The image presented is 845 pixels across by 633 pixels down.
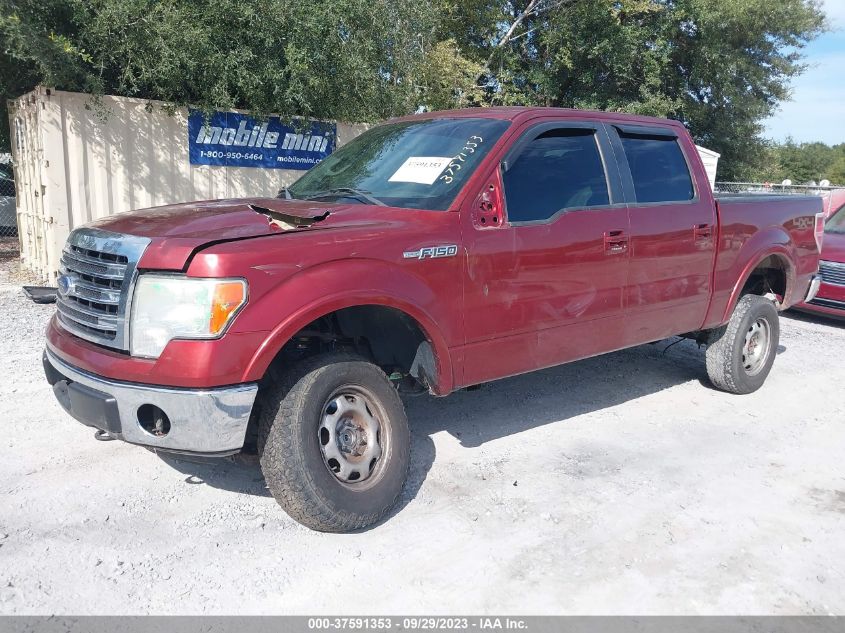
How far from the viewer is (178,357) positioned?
3080mm

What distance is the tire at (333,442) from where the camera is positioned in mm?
3326

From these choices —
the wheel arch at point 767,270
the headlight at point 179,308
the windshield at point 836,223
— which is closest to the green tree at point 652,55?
the windshield at point 836,223

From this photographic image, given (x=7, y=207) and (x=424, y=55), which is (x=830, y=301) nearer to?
(x=424, y=55)

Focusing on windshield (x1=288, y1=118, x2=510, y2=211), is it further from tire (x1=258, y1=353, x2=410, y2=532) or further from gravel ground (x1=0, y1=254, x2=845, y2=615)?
gravel ground (x1=0, y1=254, x2=845, y2=615)

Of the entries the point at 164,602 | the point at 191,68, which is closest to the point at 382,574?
the point at 164,602

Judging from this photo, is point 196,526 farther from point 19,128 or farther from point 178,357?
point 19,128

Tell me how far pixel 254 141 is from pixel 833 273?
8.06 metres

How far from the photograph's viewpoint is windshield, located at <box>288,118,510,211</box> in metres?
4.06

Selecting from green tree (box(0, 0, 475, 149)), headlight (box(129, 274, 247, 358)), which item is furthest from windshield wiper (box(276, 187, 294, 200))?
green tree (box(0, 0, 475, 149))

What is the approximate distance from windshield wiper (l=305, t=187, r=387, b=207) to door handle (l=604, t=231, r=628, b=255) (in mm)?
1534

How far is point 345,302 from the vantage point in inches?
133

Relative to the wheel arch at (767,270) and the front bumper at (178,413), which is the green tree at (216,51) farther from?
the front bumper at (178,413)

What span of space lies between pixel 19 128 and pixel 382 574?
9.73 meters

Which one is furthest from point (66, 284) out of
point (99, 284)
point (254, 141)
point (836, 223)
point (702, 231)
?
point (836, 223)
